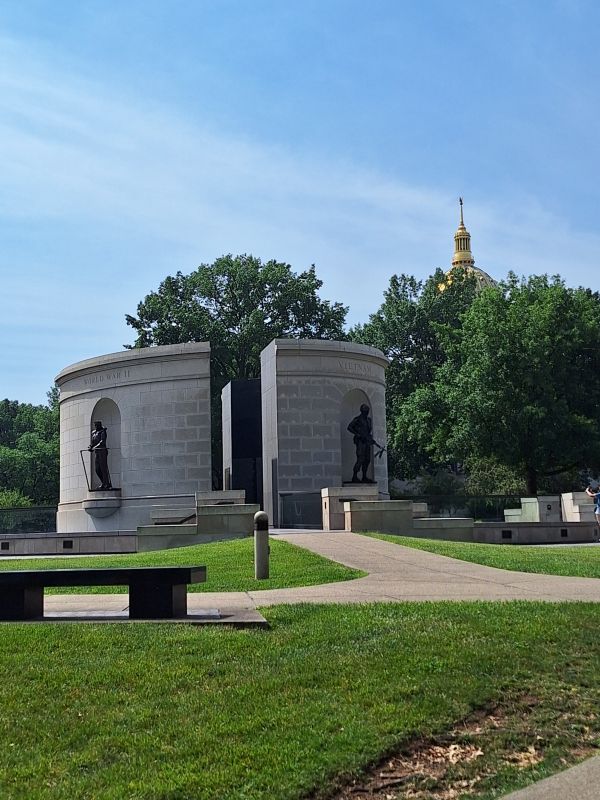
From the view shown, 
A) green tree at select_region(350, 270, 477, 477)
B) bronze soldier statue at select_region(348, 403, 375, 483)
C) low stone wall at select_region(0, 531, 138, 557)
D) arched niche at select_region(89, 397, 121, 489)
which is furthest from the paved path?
green tree at select_region(350, 270, 477, 477)

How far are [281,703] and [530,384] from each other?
3594cm

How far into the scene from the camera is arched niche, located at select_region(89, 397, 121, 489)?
3294 centimetres

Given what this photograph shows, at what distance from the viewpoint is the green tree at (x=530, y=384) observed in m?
40.4

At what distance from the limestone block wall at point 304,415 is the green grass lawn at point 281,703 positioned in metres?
20.5

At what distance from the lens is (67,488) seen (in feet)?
116

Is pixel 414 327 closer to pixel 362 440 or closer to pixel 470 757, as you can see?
pixel 362 440

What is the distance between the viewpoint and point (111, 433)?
33.5 meters

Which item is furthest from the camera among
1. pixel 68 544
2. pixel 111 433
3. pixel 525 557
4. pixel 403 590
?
pixel 111 433

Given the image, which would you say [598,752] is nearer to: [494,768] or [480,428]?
[494,768]

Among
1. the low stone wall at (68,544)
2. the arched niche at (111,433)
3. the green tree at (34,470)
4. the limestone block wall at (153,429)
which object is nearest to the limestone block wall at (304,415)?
the limestone block wall at (153,429)

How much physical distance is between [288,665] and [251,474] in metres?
25.9

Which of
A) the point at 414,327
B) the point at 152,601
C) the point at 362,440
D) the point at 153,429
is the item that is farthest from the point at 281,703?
the point at 414,327

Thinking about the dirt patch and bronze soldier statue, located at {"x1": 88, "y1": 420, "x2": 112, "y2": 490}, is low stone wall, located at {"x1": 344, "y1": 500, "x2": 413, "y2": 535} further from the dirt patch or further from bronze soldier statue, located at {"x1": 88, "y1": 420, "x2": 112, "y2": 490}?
the dirt patch

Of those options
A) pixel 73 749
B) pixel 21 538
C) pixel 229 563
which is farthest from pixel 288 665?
pixel 21 538
